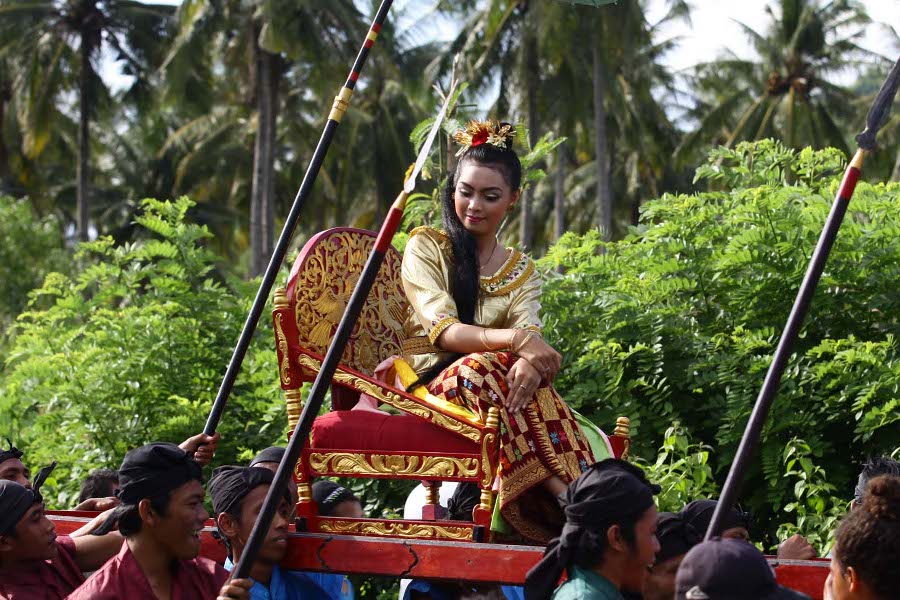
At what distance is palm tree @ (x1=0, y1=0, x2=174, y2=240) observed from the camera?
97.1 ft

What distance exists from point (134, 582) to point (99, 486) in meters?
2.50

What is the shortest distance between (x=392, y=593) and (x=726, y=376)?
221 cm

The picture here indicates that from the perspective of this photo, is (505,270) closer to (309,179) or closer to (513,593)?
(309,179)

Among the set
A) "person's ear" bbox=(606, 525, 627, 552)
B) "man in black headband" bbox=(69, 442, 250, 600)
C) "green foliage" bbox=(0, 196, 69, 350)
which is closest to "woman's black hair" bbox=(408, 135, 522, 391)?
"man in black headband" bbox=(69, 442, 250, 600)

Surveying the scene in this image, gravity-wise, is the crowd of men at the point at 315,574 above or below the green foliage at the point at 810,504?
above

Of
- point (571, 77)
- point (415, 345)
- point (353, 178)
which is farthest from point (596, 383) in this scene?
point (353, 178)

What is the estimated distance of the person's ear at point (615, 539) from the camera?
3.44 meters

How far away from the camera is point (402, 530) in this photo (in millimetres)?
4445

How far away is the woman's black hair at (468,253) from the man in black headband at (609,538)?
4.63 ft

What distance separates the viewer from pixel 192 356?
8531mm

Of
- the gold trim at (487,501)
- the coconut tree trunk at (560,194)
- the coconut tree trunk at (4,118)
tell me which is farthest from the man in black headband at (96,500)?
the coconut tree trunk at (4,118)

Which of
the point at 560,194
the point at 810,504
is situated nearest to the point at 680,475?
the point at 810,504

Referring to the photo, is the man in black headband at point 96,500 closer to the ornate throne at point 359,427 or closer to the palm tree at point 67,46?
the ornate throne at point 359,427

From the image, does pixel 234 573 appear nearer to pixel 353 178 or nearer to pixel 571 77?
pixel 571 77
